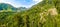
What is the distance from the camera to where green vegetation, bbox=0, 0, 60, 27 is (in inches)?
84.8

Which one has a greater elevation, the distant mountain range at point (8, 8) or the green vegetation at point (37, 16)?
the distant mountain range at point (8, 8)

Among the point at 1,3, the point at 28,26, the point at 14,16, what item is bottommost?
the point at 28,26

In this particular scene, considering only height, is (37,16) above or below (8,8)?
below

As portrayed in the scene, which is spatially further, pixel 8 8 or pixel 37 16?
pixel 8 8

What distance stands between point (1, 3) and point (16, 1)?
221 mm

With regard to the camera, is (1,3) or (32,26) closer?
(32,26)

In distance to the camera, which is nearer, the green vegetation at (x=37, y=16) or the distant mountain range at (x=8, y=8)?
the green vegetation at (x=37, y=16)

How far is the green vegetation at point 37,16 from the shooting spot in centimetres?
215

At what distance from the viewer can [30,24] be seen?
7.29ft

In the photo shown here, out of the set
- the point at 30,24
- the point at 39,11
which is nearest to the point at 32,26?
the point at 30,24

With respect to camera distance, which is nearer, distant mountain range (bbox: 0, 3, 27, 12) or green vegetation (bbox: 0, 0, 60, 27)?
green vegetation (bbox: 0, 0, 60, 27)

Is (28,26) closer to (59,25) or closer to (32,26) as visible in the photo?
(32,26)

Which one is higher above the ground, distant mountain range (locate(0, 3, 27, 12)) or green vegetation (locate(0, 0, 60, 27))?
distant mountain range (locate(0, 3, 27, 12))

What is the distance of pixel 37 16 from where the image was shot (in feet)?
7.26
